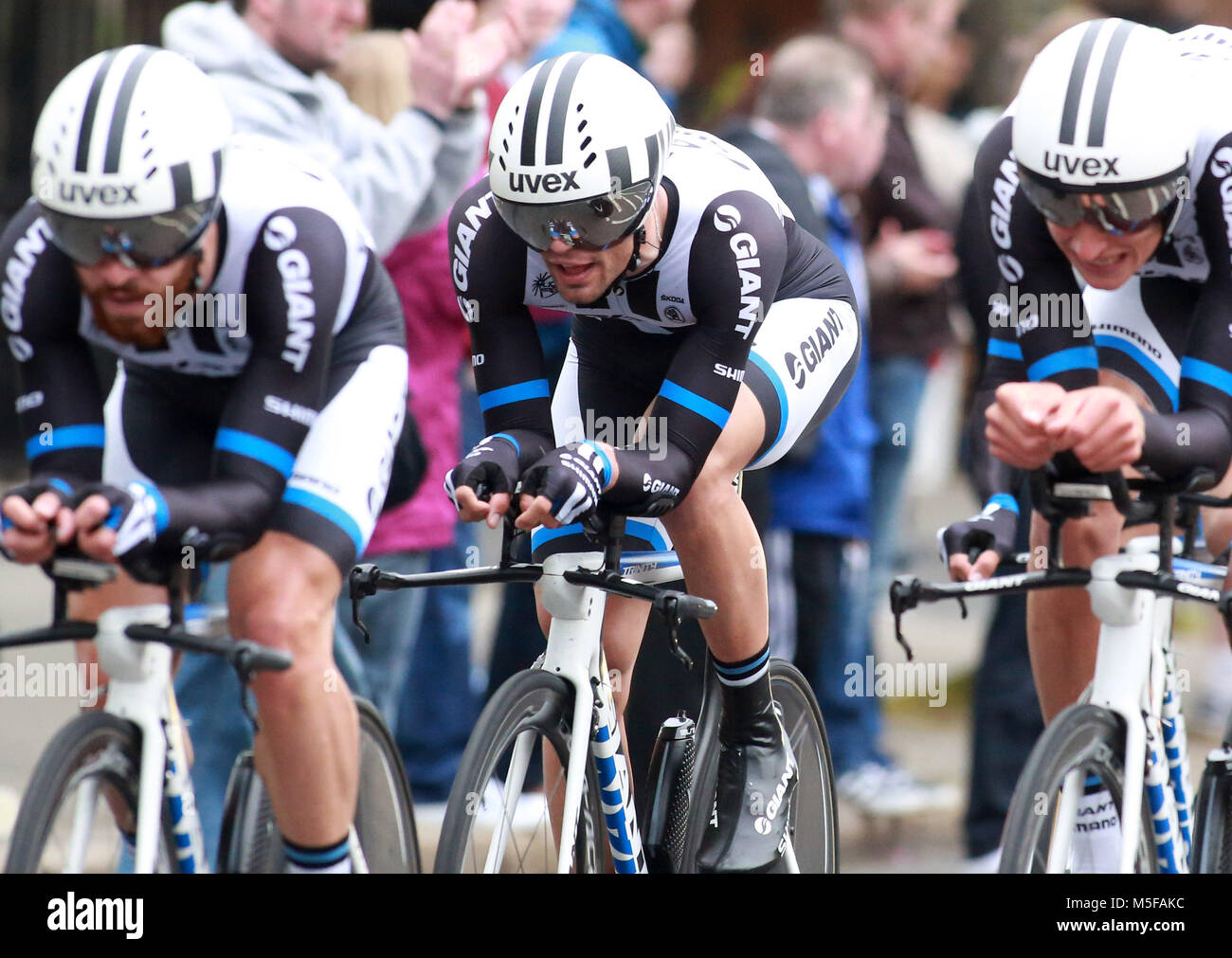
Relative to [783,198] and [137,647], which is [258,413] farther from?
[783,198]

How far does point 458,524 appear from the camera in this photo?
7.25 m

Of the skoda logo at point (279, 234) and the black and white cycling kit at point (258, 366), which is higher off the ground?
the skoda logo at point (279, 234)

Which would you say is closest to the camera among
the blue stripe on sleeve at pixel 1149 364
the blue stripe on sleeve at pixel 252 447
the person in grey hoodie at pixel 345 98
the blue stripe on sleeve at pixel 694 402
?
the blue stripe on sleeve at pixel 252 447

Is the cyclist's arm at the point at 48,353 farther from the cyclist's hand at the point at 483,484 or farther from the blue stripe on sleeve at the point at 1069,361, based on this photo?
the blue stripe on sleeve at the point at 1069,361

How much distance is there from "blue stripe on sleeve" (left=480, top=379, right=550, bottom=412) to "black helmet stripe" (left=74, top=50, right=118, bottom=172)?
108cm

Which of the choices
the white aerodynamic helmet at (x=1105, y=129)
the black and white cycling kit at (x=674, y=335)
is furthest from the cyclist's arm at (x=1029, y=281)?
the black and white cycling kit at (x=674, y=335)

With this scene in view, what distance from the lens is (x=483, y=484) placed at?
4.09 meters

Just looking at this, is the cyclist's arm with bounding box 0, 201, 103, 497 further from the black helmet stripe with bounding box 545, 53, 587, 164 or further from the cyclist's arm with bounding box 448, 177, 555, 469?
the black helmet stripe with bounding box 545, 53, 587, 164

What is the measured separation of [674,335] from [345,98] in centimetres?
214

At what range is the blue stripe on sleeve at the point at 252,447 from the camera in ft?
13.2

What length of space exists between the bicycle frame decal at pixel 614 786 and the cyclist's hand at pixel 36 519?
1.30 m

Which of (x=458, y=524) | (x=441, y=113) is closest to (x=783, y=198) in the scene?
(x=441, y=113)

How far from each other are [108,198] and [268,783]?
134 cm

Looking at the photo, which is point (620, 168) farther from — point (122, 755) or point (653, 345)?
point (122, 755)
